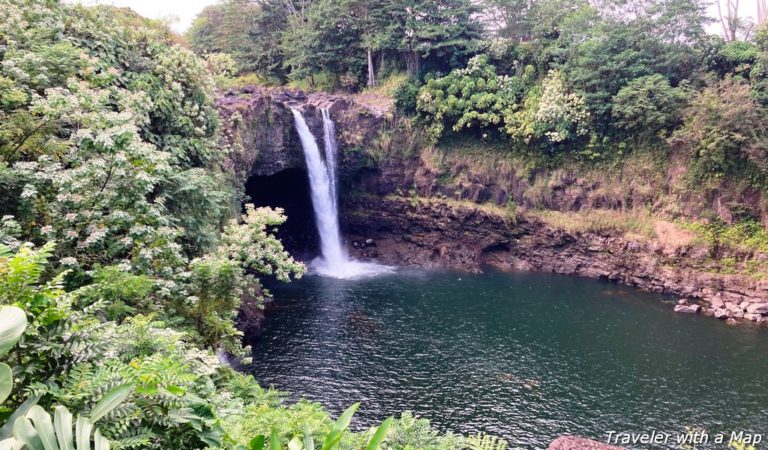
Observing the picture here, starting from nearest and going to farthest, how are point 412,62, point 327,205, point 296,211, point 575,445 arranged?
point 575,445 → point 327,205 → point 296,211 → point 412,62

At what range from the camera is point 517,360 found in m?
18.3

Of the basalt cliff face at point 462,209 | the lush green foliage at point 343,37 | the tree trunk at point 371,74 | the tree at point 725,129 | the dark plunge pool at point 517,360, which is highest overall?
the lush green foliage at point 343,37

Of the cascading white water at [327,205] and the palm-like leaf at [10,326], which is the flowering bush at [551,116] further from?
the palm-like leaf at [10,326]

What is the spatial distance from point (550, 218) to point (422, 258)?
28.3 feet

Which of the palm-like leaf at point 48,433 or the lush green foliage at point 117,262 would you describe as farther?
the lush green foliage at point 117,262

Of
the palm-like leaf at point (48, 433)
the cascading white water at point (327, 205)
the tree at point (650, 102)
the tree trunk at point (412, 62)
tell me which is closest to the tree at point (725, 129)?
the tree at point (650, 102)

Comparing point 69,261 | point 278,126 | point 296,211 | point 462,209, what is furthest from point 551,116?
point 69,261

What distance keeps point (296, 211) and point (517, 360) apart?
19.0 m

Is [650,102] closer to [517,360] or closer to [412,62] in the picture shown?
[412,62]

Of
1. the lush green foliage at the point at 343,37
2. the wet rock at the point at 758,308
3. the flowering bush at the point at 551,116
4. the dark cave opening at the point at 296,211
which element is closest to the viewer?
the wet rock at the point at 758,308

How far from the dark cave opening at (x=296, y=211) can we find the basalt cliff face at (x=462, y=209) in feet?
7.45

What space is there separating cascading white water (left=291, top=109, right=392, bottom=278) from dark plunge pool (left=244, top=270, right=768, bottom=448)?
4.34m

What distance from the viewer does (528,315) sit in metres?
22.9

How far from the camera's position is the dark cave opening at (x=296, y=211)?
31.5 meters
